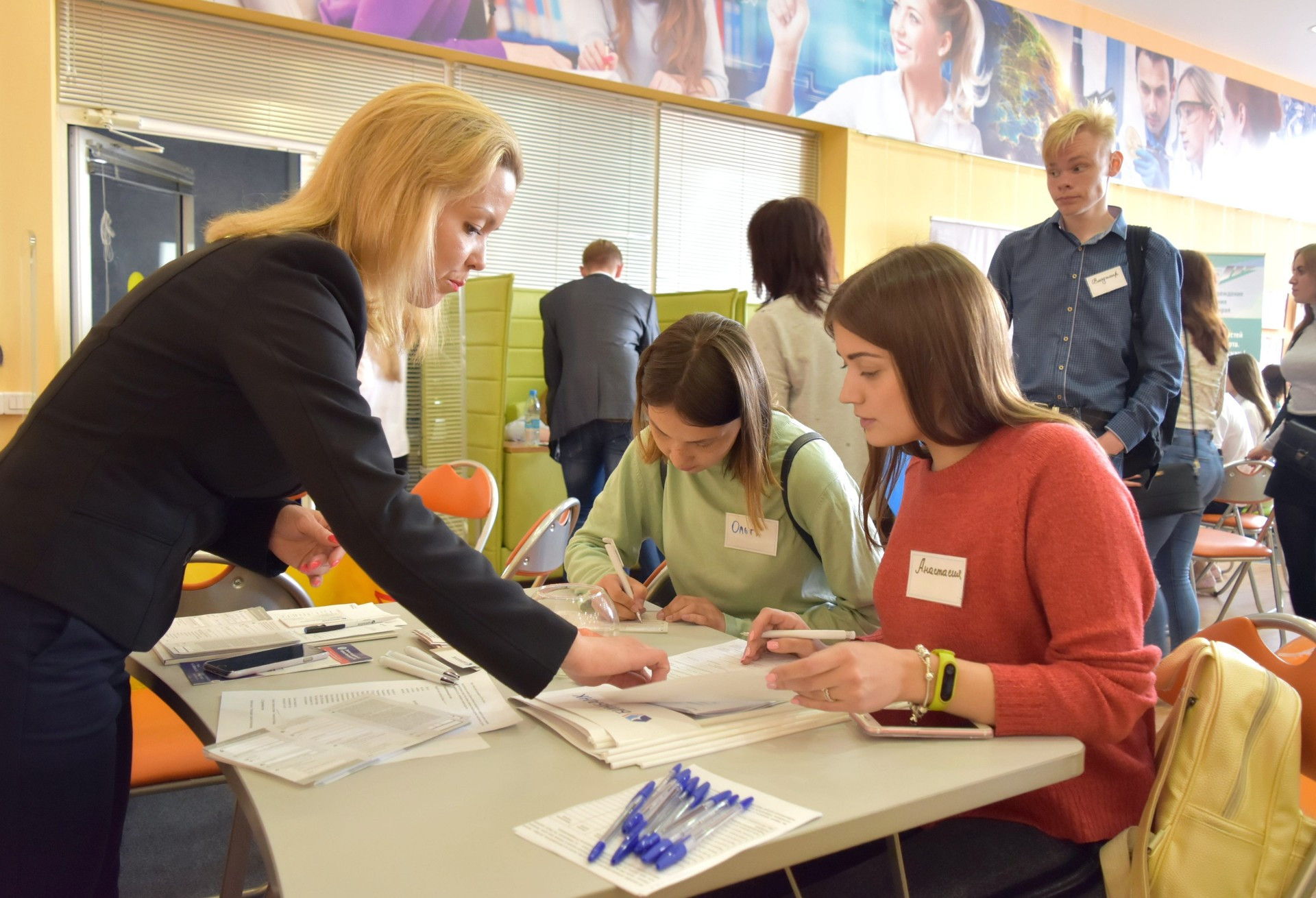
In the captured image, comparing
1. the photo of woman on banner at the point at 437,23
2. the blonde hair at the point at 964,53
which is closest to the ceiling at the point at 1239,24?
the blonde hair at the point at 964,53

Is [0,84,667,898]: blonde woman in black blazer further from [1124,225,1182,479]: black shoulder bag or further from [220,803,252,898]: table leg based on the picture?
[1124,225,1182,479]: black shoulder bag

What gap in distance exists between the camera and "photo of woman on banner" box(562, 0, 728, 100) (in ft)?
16.9

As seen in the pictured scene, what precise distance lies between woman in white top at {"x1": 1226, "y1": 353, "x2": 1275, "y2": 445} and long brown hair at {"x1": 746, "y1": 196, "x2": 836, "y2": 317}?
148 inches

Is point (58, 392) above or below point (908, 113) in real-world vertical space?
below

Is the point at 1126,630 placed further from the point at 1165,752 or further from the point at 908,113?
the point at 908,113

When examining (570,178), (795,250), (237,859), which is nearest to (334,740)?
(237,859)

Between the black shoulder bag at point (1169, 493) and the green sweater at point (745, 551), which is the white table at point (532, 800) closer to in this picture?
the green sweater at point (745, 551)

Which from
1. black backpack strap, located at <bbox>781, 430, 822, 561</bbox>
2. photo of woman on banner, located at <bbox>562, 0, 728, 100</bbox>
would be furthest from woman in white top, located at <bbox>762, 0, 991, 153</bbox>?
black backpack strap, located at <bbox>781, 430, 822, 561</bbox>

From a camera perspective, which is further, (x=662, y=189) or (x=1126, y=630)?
(x=662, y=189)

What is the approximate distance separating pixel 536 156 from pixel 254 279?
4615 mm

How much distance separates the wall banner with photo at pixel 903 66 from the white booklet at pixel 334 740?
413 cm

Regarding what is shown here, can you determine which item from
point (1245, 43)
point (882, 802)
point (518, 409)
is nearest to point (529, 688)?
point (882, 802)

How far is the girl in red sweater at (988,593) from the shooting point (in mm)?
1083

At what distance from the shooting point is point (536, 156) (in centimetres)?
535
